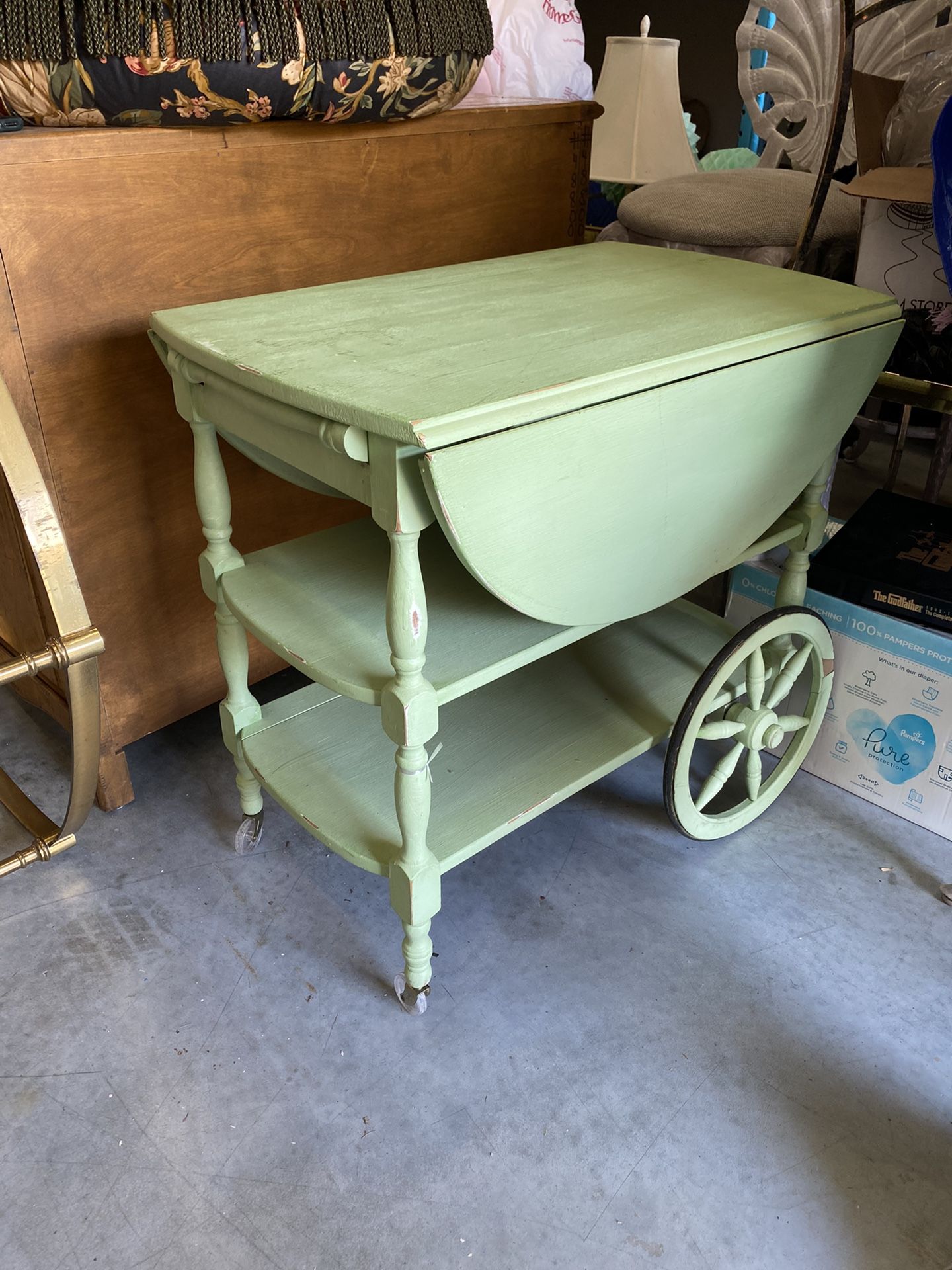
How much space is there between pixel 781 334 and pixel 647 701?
57cm

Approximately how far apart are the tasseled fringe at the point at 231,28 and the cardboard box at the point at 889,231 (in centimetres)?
70

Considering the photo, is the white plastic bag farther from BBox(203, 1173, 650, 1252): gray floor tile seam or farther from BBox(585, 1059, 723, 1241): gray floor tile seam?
BBox(203, 1173, 650, 1252): gray floor tile seam

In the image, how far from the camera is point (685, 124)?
2.65 metres

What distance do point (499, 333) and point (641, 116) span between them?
6.00 feet

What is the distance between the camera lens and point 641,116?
256cm

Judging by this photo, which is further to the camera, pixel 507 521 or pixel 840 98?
pixel 840 98

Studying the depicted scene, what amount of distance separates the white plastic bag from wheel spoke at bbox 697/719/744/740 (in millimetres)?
1253

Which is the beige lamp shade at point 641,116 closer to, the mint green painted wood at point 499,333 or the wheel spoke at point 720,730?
the mint green painted wood at point 499,333

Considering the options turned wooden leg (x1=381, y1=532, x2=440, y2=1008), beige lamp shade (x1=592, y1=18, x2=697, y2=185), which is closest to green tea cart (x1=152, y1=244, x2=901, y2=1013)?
turned wooden leg (x1=381, y1=532, x2=440, y2=1008)

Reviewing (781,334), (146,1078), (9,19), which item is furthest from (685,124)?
(146,1078)

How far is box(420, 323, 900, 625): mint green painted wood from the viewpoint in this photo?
3.08 feet

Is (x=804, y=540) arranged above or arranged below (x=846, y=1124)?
above

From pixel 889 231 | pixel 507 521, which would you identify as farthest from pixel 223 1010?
pixel 889 231

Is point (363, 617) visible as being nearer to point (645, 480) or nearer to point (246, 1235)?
point (645, 480)
